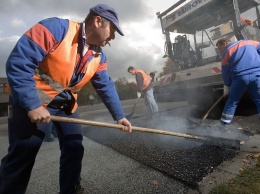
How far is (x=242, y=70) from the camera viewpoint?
3564mm

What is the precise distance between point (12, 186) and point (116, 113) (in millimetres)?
1102

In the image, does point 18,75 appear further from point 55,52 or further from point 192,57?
point 192,57

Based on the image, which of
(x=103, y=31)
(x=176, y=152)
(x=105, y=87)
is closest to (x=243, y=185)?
(x=176, y=152)

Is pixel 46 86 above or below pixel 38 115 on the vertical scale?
above

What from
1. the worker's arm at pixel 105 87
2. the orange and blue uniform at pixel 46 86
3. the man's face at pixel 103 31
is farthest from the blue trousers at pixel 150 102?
the man's face at pixel 103 31

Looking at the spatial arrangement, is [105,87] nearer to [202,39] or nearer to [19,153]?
[19,153]

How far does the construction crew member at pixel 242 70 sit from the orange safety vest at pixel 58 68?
9.41 feet

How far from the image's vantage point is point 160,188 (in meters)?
2.09

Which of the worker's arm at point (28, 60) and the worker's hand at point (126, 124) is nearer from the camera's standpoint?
the worker's arm at point (28, 60)

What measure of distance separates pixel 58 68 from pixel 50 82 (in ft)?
0.44

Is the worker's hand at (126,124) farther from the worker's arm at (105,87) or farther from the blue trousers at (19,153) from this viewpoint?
the blue trousers at (19,153)

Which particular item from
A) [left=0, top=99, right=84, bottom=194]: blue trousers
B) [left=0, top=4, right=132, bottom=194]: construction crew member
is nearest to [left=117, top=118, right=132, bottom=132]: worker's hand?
[left=0, top=4, right=132, bottom=194]: construction crew member

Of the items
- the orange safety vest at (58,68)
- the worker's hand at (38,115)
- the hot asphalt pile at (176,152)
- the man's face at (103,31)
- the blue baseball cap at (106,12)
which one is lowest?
the hot asphalt pile at (176,152)

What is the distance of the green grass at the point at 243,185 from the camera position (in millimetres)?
1833
